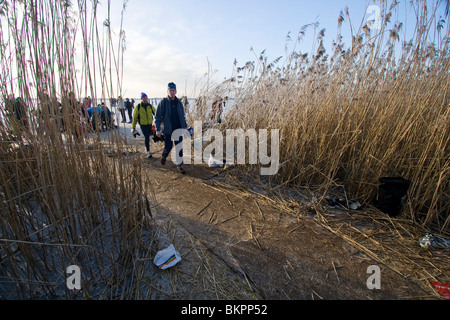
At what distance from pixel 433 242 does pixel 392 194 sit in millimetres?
494

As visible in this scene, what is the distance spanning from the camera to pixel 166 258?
1.44 metres

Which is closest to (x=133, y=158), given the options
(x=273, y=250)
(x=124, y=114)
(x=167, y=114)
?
(x=124, y=114)

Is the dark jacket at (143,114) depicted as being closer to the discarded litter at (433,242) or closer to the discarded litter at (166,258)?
the discarded litter at (166,258)

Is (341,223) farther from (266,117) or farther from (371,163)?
(266,117)

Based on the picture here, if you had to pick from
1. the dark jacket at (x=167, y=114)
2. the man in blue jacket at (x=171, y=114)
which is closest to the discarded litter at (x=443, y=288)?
the man in blue jacket at (x=171, y=114)

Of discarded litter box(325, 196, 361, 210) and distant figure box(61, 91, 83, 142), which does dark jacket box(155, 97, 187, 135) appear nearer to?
distant figure box(61, 91, 83, 142)

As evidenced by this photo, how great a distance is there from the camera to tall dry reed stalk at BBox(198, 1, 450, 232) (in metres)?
1.99

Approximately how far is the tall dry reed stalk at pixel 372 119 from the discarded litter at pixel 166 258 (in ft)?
6.17

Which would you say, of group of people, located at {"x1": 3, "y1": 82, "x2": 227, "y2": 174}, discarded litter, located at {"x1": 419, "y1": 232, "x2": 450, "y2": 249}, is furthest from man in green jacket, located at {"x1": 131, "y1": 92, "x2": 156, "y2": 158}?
discarded litter, located at {"x1": 419, "y1": 232, "x2": 450, "y2": 249}

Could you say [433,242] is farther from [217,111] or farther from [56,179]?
[217,111]

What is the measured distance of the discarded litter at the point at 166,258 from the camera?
4.64ft

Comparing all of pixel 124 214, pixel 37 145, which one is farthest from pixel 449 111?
pixel 37 145

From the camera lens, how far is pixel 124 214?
146 cm
